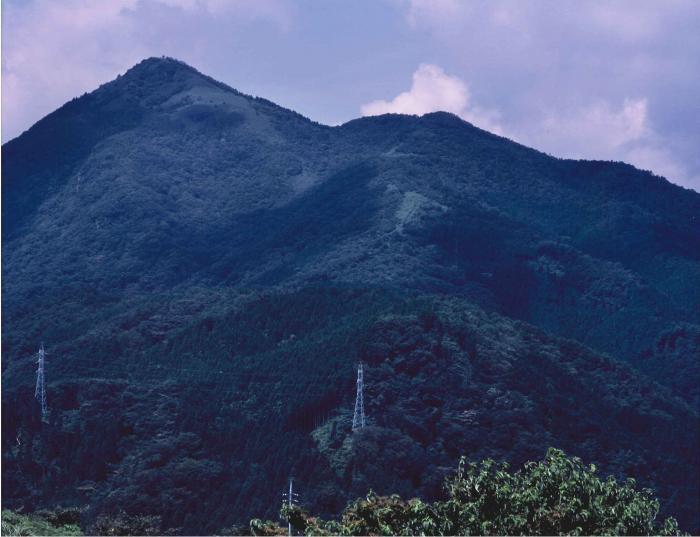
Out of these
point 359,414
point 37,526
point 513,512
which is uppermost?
point 359,414

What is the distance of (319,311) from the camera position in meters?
89.4

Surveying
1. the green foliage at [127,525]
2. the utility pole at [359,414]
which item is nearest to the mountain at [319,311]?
the utility pole at [359,414]

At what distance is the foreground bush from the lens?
84.5ft

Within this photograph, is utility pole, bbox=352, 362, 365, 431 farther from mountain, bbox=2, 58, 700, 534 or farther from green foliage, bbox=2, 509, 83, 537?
green foliage, bbox=2, 509, 83, 537

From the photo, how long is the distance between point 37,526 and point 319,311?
A: 4877 cm

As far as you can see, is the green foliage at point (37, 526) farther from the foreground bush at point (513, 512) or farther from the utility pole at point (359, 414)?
the utility pole at point (359, 414)

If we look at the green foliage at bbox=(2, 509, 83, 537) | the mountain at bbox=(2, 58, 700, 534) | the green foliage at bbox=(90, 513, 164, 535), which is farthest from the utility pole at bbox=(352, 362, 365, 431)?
the green foliage at bbox=(2, 509, 83, 537)

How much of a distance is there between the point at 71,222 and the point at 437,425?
96.9 metres

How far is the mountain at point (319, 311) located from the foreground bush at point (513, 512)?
3068 cm

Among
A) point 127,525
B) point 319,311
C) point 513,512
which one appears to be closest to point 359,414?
point 127,525

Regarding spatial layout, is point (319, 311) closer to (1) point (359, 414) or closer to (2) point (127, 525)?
(1) point (359, 414)

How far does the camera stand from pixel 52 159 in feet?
585

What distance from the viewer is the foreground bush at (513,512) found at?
2577 cm

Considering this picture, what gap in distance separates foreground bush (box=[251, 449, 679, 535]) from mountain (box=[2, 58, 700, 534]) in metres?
30.7
